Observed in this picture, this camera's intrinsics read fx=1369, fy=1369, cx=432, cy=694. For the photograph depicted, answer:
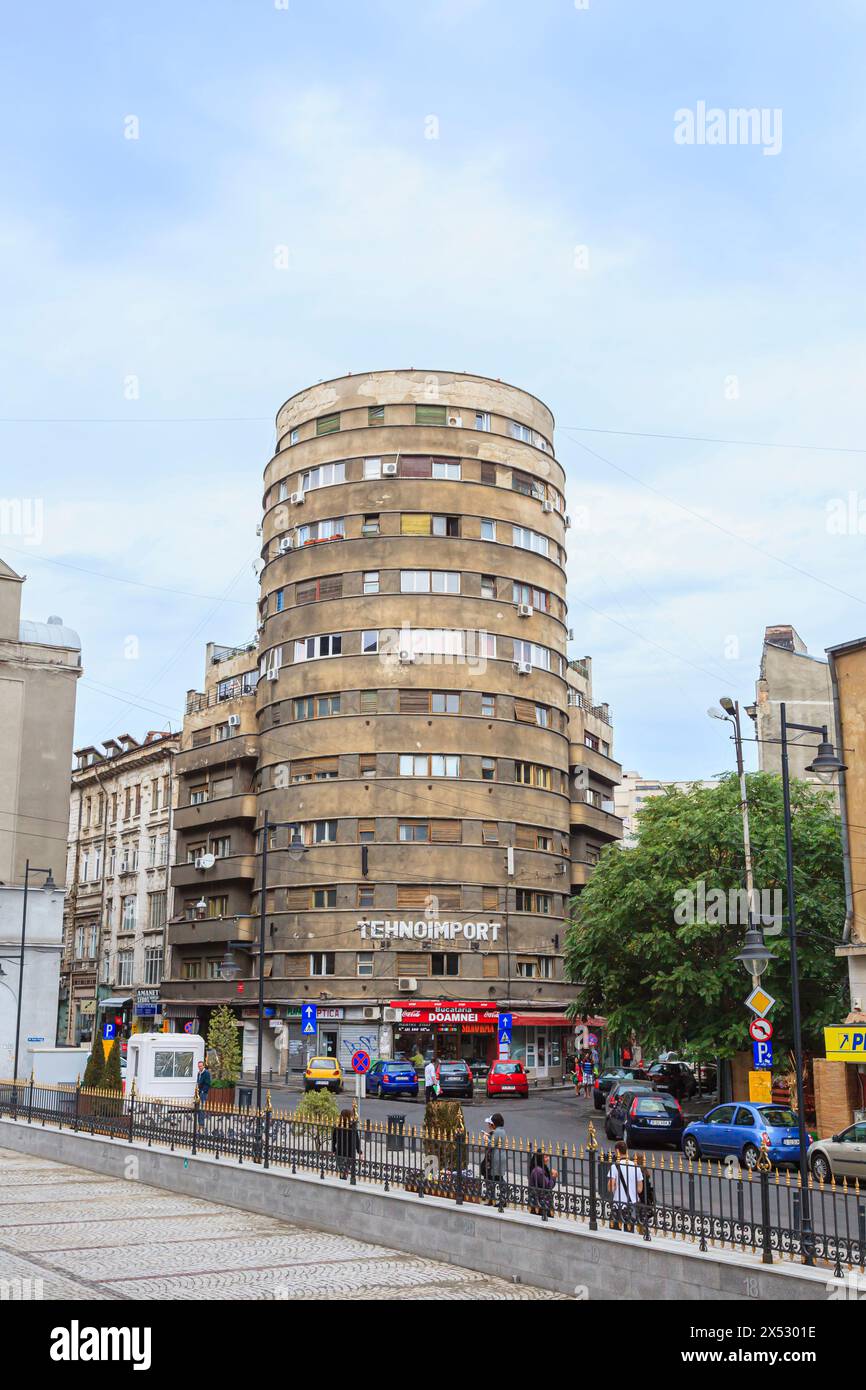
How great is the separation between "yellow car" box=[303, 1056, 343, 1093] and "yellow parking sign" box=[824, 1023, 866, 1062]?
2366 cm

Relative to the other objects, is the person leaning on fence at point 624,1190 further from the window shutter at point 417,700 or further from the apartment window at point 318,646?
the apartment window at point 318,646

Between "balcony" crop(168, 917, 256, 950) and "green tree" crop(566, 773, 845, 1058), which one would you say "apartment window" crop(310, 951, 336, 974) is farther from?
"green tree" crop(566, 773, 845, 1058)

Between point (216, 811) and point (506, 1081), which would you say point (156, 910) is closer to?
point (216, 811)

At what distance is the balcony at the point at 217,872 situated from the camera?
6638 cm

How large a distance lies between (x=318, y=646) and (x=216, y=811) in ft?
36.0

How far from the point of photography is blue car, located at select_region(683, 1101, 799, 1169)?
2675cm

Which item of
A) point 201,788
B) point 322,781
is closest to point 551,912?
point 322,781

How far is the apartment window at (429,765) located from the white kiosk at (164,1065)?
92.0 ft

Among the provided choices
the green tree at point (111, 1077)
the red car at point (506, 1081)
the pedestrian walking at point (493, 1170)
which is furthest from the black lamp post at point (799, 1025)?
the red car at point (506, 1081)

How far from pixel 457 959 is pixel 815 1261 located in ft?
161

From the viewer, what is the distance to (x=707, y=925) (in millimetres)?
37531
